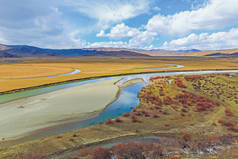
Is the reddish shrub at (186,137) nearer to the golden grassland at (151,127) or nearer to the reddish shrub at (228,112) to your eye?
the golden grassland at (151,127)

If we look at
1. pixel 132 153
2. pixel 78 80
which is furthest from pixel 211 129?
pixel 78 80

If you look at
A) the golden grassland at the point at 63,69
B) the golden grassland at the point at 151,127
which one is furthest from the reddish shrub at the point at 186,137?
the golden grassland at the point at 63,69

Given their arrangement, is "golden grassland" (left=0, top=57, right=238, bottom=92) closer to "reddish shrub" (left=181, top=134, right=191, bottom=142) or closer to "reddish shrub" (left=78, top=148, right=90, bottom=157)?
"reddish shrub" (left=78, top=148, right=90, bottom=157)

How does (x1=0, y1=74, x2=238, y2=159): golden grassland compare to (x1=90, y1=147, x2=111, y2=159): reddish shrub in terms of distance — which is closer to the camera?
(x1=90, y1=147, x2=111, y2=159): reddish shrub

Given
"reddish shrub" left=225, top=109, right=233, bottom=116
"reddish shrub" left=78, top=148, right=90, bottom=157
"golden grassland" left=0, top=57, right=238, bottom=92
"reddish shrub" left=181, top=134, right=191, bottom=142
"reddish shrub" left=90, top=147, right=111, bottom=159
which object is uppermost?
"golden grassland" left=0, top=57, right=238, bottom=92

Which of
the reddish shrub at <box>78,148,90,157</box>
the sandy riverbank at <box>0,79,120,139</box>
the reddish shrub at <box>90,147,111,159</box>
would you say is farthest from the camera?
the sandy riverbank at <box>0,79,120,139</box>

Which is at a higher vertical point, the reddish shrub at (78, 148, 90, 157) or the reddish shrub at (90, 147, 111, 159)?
the reddish shrub at (90, 147, 111, 159)

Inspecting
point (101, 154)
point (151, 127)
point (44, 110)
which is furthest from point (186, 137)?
point (44, 110)

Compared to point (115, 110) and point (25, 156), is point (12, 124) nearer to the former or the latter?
point (25, 156)

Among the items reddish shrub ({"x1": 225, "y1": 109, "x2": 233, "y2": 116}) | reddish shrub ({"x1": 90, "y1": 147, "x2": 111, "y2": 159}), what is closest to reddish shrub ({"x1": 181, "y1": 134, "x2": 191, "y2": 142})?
reddish shrub ({"x1": 90, "y1": 147, "x2": 111, "y2": 159})
